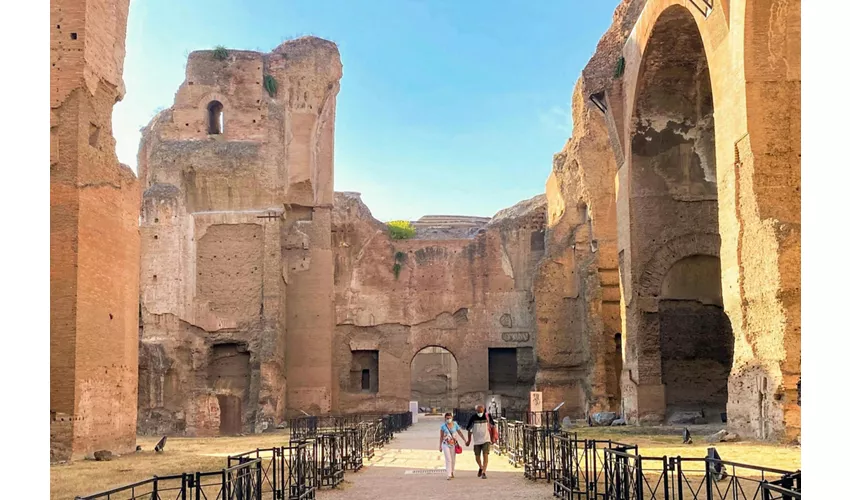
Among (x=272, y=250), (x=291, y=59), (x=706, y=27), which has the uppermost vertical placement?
(x=291, y=59)

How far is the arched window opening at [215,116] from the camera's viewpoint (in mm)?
27281

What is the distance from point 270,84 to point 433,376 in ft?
53.7

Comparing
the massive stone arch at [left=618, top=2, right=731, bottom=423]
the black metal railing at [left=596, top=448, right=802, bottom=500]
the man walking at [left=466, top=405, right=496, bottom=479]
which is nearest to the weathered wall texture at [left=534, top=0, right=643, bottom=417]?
the massive stone arch at [left=618, top=2, right=731, bottom=423]

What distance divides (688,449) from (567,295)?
14.5 metres

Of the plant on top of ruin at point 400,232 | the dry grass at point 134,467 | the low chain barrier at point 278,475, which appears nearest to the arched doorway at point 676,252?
the low chain barrier at point 278,475

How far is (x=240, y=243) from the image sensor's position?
26.0 m

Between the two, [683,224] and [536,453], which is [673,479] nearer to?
[536,453]

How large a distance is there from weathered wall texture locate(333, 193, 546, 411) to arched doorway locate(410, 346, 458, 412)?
281 inches

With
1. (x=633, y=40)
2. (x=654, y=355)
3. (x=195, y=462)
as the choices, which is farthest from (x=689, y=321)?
(x=195, y=462)

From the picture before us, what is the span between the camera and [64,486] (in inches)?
388

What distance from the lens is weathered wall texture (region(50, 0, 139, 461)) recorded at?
43.9ft

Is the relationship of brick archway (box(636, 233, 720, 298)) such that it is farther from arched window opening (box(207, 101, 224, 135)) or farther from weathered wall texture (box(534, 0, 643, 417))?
arched window opening (box(207, 101, 224, 135))

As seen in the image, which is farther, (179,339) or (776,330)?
(179,339)

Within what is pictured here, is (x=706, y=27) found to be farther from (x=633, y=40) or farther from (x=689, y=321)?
(x=689, y=321)
